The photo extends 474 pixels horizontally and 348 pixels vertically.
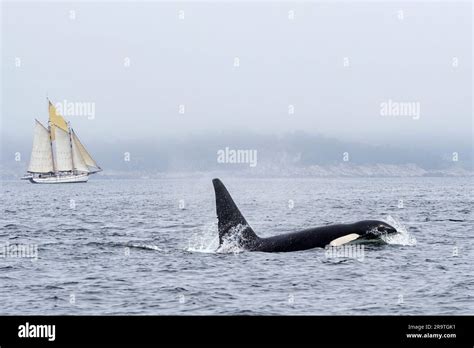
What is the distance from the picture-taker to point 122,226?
133ft

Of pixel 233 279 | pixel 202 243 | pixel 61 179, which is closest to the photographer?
pixel 233 279

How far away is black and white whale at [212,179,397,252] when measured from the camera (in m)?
24.2

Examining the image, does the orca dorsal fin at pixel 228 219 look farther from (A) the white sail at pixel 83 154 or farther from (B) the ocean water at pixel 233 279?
(A) the white sail at pixel 83 154

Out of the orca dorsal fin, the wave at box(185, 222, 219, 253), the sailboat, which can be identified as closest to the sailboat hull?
the sailboat

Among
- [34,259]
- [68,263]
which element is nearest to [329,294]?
[68,263]

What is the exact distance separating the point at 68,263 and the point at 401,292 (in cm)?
1102

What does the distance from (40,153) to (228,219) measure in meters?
135

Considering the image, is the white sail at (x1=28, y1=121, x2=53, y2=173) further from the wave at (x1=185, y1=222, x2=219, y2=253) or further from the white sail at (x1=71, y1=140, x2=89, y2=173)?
the wave at (x1=185, y1=222, x2=219, y2=253)

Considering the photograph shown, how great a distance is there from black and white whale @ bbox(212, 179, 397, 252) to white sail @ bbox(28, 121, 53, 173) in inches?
5111

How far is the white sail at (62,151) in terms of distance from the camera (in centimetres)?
15838

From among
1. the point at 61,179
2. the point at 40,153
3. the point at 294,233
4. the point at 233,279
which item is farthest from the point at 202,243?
the point at 61,179

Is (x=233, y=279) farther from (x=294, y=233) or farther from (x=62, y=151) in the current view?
(x=62, y=151)

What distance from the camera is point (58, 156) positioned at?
6240 inches
